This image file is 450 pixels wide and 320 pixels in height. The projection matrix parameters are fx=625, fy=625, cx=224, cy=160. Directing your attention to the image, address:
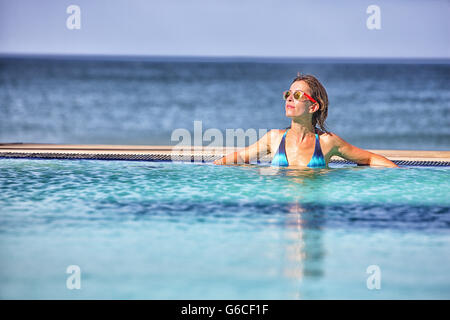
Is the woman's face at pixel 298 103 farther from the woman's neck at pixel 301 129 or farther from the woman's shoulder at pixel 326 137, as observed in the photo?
the woman's shoulder at pixel 326 137

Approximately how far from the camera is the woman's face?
5.30m

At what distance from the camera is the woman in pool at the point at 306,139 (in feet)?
17.5

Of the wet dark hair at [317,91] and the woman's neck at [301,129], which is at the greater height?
the wet dark hair at [317,91]

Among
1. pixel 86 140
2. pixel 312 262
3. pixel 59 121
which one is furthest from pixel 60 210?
pixel 59 121

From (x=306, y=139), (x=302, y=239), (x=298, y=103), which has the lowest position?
(x=302, y=239)

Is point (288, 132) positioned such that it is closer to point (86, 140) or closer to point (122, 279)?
point (122, 279)

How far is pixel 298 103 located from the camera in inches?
209

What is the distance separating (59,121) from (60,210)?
50.2ft

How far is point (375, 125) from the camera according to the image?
64.6ft

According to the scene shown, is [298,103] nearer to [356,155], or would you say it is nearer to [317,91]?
[317,91]

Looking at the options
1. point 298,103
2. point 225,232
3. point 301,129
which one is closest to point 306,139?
point 301,129

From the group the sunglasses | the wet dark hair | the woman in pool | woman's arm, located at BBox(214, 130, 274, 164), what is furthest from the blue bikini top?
the sunglasses

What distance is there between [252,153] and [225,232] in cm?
202

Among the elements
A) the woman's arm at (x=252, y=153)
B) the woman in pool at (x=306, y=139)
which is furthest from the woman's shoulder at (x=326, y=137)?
the woman's arm at (x=252, y=153)
